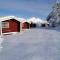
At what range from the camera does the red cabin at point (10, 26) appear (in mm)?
20500

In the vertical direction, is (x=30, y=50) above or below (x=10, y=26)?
below

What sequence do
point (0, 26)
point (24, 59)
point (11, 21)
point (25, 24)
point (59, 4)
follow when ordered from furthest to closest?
point (59, 4) → point (25, 24) → point (11, 21) → point (0, 26) → point (24, 59)

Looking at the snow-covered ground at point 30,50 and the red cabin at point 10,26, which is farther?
the red cabin at point 10,26

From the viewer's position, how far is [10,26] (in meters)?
21.4

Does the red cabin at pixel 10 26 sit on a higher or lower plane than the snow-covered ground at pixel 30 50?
higher

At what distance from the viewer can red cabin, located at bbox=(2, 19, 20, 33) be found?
2050 cm

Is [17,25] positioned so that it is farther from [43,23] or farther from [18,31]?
[43,23]

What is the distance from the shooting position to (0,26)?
1950 centimetres

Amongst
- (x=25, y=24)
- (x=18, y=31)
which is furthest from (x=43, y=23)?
(x=18, y=31)

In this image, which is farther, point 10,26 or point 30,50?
point 10,26

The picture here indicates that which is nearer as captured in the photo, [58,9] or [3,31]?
[3,31]

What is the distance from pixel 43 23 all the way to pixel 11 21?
5328cm

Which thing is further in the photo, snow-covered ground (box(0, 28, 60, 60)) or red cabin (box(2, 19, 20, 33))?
red cabin (box(2, 19, 20, 33))

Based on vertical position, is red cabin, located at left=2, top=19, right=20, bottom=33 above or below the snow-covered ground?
above
